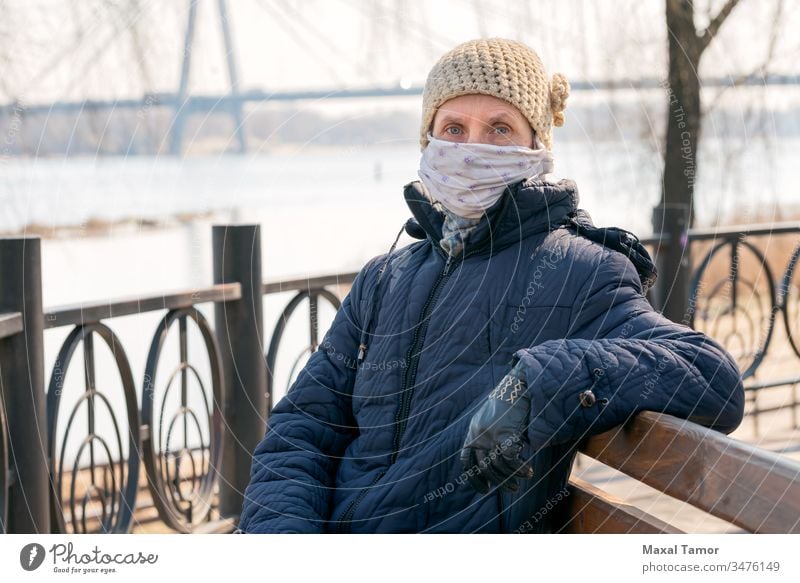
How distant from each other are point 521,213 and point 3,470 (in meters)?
1.68

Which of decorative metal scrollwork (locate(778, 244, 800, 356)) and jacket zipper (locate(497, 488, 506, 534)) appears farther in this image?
decorative metal scrollwork (locate(778, 244, 800, 356))

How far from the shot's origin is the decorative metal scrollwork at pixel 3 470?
8.82 feet

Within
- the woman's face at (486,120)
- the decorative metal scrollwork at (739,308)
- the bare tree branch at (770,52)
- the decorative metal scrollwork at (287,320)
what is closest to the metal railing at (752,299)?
the decorative metal scrollwork at (739,308)

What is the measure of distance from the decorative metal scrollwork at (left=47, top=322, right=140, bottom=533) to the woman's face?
1.37 metres

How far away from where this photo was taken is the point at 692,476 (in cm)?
148

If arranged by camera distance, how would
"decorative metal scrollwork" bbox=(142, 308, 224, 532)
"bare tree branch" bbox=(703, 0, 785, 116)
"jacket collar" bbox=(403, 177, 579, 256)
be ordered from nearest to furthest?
"jacket collar" bbox=(403, 177, 579, 256) → "decorative metal scrollwork" bbox=(142, 308, 224, 532) → "bare tree branch" bbox=(703, 0, 785, 116)

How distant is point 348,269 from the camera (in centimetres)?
366

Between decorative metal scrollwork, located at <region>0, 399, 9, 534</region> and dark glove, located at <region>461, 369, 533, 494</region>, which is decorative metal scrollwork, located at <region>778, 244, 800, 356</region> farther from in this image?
decorative metal scrollwork, located at <region>0, 399, 9, 534</region>

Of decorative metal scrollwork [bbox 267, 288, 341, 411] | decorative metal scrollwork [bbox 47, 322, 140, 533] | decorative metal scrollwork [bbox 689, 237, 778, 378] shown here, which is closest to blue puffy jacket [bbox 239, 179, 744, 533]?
decorative metal scrollwork [bbox 47, 322, 140, 533]

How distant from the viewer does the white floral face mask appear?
1896mm
